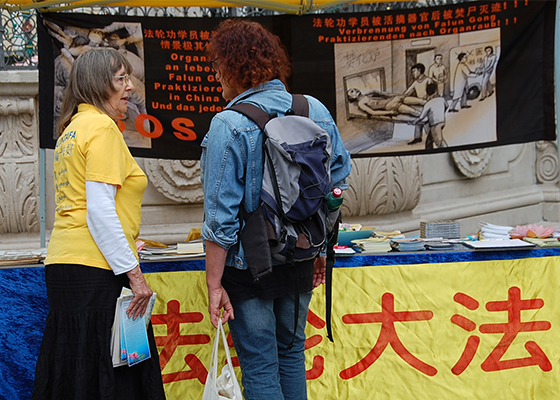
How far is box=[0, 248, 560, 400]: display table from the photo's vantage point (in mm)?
3076

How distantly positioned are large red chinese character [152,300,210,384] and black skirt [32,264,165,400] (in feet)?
2.60

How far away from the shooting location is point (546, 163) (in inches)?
303

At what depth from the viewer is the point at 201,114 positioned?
3807 mm

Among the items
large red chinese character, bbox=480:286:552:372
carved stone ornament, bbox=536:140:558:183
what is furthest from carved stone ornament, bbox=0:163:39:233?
carved stone ornament, bbox=536:140:558:183

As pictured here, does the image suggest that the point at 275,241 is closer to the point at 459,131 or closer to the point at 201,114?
the point at 201,114

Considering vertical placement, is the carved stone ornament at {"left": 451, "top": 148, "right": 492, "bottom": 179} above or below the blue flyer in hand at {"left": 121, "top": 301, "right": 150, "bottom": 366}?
above

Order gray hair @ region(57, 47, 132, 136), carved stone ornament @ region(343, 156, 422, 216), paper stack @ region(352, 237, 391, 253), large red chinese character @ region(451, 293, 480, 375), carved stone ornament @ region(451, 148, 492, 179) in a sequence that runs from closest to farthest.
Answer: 1. gray hair @ region(57, 47, 132, 136)
2. large red chinese character @ region(451, 293, 480, 375)
3. paper stack @ region(352, 237, 391, 253)
4. carved stone ornament @ region(343, 156, 422, 216)
5. carved stone ornament @ region(451, 148, 492, 179)

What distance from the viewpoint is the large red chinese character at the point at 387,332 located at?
3146mm

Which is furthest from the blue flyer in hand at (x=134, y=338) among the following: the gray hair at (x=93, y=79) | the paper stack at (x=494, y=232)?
the paper stack at (x=494, y=232)

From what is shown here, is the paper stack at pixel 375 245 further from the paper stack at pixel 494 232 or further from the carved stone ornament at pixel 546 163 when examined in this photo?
the carved stone ornament at pixel 546 163

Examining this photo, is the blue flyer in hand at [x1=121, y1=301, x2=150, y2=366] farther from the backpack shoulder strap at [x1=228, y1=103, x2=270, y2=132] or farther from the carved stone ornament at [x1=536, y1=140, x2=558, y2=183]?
the carved stone ornament at [x1=536, y1=140, x2=558, y2=183]

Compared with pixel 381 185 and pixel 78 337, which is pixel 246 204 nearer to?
pixel 78 337

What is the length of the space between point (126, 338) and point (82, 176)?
66 cm

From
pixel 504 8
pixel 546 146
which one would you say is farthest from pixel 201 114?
pixel 546 146
